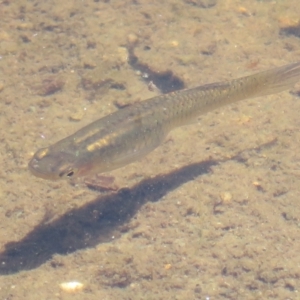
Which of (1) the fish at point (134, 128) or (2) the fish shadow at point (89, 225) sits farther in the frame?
(2) the fish shadow at point (89, 225)

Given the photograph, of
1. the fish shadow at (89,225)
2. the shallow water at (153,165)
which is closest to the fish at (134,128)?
the fish shadow at (89,225)

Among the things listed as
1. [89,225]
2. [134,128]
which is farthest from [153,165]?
[89,225]

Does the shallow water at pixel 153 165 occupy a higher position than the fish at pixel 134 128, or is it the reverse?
the fish at pixel 134 128

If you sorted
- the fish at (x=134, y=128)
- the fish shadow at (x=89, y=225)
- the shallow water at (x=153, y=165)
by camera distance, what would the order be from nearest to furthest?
the fish at (x=134, y=128), the shallow water at (x=153, y=165), the fish shadow at (x=89, y=225)

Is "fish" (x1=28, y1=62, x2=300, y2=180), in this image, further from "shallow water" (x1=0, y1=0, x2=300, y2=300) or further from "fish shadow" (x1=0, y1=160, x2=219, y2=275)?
"shallow water" (x1=0, y1=0, x2=300, y2=300)

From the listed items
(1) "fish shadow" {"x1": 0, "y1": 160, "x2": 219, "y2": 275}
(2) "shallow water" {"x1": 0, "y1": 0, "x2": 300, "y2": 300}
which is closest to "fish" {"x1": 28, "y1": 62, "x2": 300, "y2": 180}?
(1) "fish shadow" {"x1": 0, "y1": 160, "x2": 219, "y2": 275}

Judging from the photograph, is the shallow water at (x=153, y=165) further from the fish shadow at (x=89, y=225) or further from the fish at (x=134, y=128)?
the fish at (x=134, y=128)

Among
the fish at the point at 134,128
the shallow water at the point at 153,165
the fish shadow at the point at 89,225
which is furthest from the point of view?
the fish shadow at the point at 89,225
